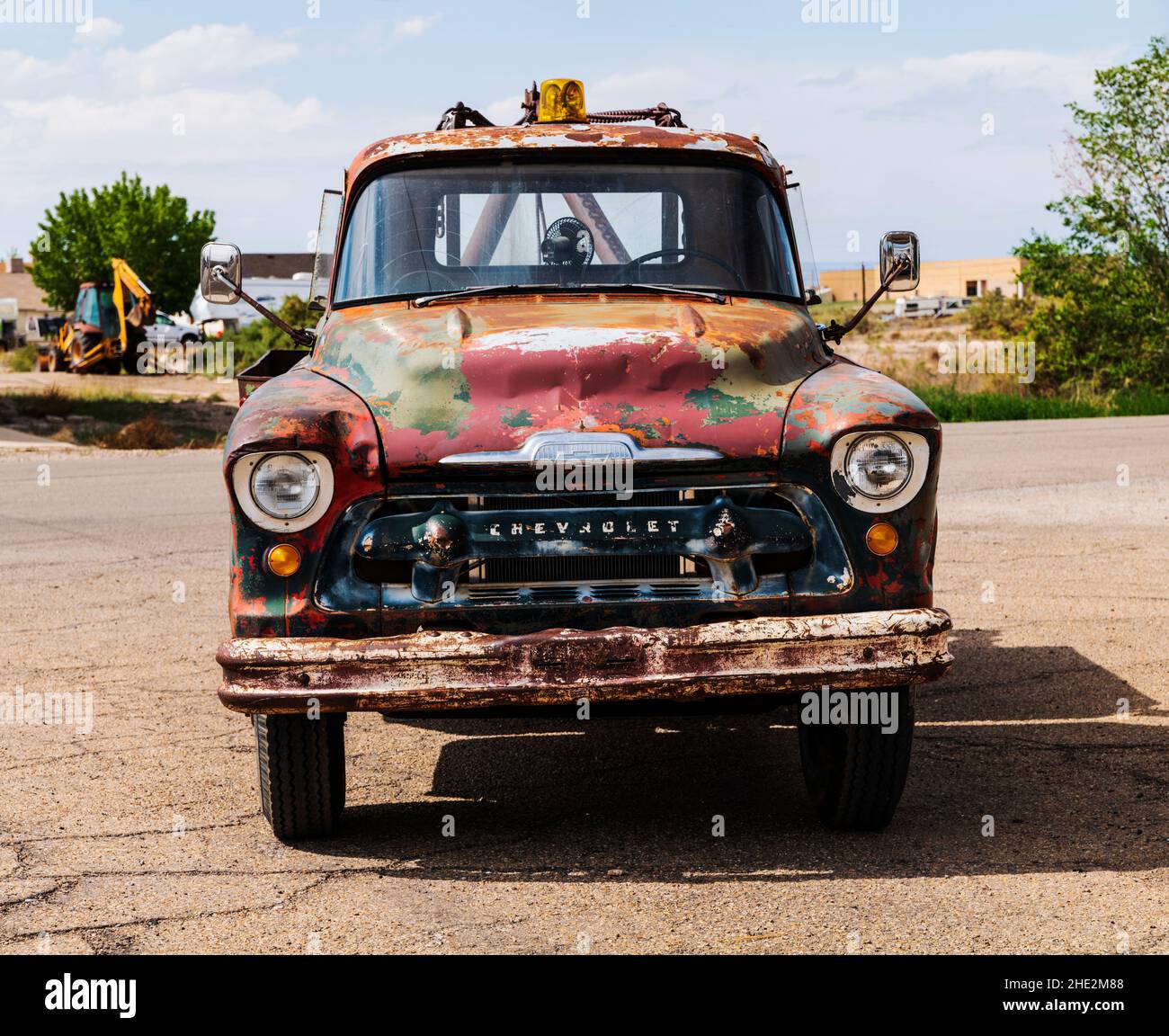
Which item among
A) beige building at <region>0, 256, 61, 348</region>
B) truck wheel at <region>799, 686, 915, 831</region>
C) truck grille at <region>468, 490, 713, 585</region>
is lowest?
truck wheel at <region>799, 686, 915, 831</region>

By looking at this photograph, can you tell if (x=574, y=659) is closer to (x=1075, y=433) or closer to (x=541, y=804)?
(x=541, y=804)

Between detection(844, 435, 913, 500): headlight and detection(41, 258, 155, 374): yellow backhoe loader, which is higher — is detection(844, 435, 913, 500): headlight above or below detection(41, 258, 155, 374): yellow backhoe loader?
below

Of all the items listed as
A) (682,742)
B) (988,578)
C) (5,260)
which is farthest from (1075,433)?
(5,260)

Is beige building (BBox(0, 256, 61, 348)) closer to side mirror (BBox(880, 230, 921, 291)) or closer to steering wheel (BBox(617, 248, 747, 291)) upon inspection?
side mirror (BBox(880, 230, 921, 291))

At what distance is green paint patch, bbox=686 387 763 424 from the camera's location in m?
4.48

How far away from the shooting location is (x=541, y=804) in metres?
5.19

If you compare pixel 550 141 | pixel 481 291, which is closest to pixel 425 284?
pixel 481 291

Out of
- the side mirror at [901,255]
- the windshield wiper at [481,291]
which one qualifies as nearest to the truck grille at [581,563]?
the windshield wiper at [481,291]

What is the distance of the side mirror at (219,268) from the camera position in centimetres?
574

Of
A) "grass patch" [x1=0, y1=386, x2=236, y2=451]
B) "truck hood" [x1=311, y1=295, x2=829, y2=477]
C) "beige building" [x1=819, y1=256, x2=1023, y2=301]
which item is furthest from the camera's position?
"beige building" [x1=819, y1=256, x2=1023, y2=301]

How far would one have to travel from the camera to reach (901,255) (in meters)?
6.03

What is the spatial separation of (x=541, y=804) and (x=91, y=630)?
13.5 feet

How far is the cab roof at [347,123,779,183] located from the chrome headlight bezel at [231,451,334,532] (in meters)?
1.79

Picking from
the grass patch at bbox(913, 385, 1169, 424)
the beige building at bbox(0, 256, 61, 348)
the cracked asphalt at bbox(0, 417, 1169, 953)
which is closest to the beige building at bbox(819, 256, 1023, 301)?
the beige building at bbox(0, 256, 61, 348)
